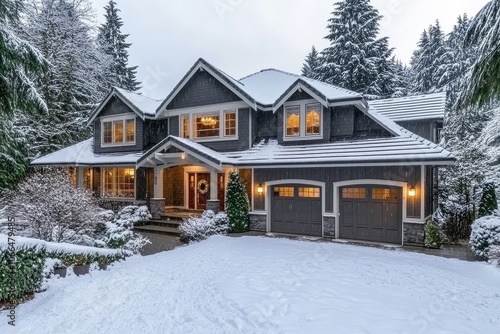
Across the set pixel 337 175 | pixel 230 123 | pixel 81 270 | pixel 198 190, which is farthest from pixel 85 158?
pixel 337 175

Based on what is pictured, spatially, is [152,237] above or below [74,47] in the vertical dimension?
below

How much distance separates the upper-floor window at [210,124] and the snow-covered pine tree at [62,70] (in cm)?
949

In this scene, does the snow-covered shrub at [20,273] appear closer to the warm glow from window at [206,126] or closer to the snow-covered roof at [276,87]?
the warm glow from window at [206,126]

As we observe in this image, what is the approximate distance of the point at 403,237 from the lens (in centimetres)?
1138

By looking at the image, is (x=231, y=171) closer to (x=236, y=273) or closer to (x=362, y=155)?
(x=362, y=155)

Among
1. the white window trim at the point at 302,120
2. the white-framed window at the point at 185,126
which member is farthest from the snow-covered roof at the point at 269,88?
the white-framed window at the point at 185,126

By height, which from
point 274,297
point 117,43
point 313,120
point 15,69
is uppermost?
point 117,43

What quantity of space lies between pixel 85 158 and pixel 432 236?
16.9m

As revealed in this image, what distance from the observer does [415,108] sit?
48.7 ft

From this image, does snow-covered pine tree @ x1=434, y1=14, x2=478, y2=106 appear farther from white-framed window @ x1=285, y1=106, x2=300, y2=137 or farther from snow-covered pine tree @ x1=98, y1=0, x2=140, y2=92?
snow-covered pine tree @ x1=98, y1=0, x2=140, y2=92

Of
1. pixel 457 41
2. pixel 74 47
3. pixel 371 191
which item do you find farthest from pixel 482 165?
pixel 74 47

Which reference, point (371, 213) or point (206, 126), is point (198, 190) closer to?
point (206, 126)

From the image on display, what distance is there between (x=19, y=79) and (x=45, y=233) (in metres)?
4.78

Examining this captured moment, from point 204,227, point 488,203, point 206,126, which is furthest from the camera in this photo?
point 206,126
